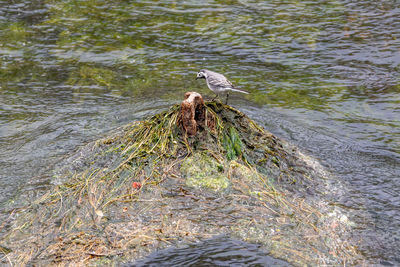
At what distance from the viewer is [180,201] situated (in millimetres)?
5656

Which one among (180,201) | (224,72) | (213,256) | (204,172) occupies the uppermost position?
(224,72)

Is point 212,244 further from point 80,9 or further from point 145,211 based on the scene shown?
point 80,9

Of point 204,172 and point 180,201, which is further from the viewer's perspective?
point 204,172

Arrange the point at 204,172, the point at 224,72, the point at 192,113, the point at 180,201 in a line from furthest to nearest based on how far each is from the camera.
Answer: the point at 224,72 → the point at 192,113 → the point at 204,172 → the point at 180,201

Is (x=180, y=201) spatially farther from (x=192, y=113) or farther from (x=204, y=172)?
(x=192, y=113)

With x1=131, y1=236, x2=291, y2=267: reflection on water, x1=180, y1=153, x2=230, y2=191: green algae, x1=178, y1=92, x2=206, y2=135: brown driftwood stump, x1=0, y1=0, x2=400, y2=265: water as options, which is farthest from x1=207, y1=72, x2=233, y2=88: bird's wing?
x1=131, y1=236, x2=291, y2=267: reflection on water

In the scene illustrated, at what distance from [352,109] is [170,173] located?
484 cm

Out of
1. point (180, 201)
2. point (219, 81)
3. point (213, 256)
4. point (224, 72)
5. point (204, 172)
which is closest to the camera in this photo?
point (213, 256)

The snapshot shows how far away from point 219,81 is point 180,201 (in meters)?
2.82

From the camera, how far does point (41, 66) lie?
36.8ft

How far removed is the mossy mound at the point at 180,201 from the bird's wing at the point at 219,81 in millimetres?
1042

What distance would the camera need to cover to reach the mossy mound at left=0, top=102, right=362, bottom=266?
5.04m

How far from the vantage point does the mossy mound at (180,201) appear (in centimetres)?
504

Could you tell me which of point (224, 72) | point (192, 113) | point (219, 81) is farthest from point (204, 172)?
point (224, 72)
